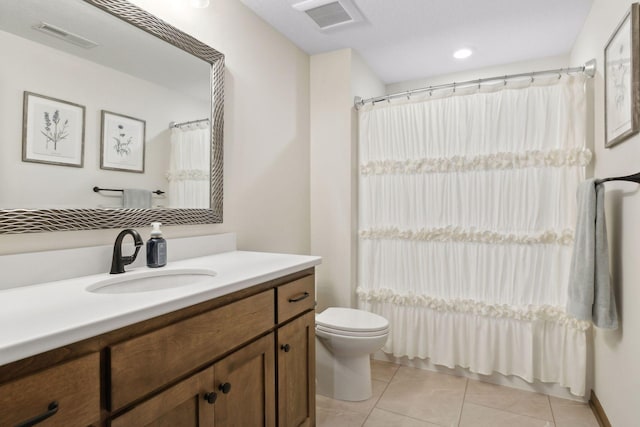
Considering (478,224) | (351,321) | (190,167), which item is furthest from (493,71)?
(190,167)

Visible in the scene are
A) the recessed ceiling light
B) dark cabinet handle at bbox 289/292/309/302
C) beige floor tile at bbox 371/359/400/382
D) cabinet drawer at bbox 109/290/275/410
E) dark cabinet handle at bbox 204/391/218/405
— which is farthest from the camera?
the recessed ceiling light

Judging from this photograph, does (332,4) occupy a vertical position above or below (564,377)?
above

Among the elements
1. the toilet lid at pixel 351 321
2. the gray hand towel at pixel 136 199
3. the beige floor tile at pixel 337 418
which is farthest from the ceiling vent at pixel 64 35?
the beige floor tile at pixel 337 418

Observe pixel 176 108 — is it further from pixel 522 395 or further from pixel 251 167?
pixel 522 395

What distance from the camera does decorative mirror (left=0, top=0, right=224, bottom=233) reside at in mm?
1126

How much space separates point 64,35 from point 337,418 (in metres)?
2.16

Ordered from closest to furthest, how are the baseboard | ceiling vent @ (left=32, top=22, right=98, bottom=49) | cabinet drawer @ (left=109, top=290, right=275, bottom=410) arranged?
cabinet drawer @ (left=109, top=290, right=275, bottom=410) → ceiling vent @ (left=32, top=22, right=98, bottom=49) → the baseboard

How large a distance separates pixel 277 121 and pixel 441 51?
137 centimetres

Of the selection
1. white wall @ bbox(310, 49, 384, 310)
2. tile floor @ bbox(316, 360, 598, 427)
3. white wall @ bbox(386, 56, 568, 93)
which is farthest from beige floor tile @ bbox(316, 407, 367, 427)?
white wall @ bbox(386, 56, 568, 93)

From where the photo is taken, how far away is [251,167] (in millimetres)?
2127

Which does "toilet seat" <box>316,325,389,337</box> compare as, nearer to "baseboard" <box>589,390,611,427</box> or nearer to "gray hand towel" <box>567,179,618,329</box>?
"gray hand towel" <box>567,179,618,329</box>

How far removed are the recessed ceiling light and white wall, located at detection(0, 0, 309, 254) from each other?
1140 mm

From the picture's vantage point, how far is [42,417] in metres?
0.68

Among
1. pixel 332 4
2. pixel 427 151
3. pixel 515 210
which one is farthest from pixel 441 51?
pixel 515 210
